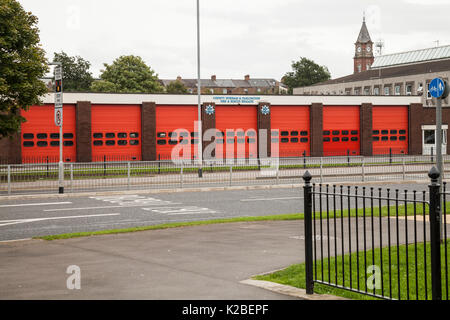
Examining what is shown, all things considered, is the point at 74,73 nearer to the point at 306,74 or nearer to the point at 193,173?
the point at 306,74

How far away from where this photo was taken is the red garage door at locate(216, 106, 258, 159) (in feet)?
146

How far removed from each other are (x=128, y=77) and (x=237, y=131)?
111ft

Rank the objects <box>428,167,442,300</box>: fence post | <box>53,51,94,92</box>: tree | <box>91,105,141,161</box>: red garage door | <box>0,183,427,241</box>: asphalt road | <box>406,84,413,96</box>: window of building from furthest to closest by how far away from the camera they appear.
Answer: <box>53,51,94,92</box>: tree
<box>406,84,413,96</box>: window of building
<box>91,105,141,161</box>: red garage door
<box>0,183,427,241</box>: asphalt road
<box>428,167,442,300</box>: fence post

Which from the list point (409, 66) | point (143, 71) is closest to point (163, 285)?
point (143, 71)

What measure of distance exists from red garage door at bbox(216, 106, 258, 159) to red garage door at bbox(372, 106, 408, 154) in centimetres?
1124

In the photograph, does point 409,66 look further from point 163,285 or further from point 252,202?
point 163,285

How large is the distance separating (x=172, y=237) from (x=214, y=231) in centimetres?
105

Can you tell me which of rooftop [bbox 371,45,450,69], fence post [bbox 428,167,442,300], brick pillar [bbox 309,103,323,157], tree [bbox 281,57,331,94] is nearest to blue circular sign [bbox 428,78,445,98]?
fence post [bbox 428,167,442,300]

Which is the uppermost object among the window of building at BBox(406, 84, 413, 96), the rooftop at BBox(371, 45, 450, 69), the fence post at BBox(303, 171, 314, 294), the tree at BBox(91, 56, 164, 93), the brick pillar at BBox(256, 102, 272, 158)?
the rooftop at BBox(371, 45, 450, 69)

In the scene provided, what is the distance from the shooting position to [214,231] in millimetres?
11969

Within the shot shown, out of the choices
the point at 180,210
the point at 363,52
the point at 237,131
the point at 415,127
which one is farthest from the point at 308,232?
the point at 363,52

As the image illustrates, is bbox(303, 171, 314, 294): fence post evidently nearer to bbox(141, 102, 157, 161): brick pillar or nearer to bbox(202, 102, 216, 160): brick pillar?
bbox(141, 102, 157, 161): brick pillar

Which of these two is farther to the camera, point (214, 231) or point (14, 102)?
point (14, 102)

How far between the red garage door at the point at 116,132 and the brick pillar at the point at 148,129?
0.54 m
